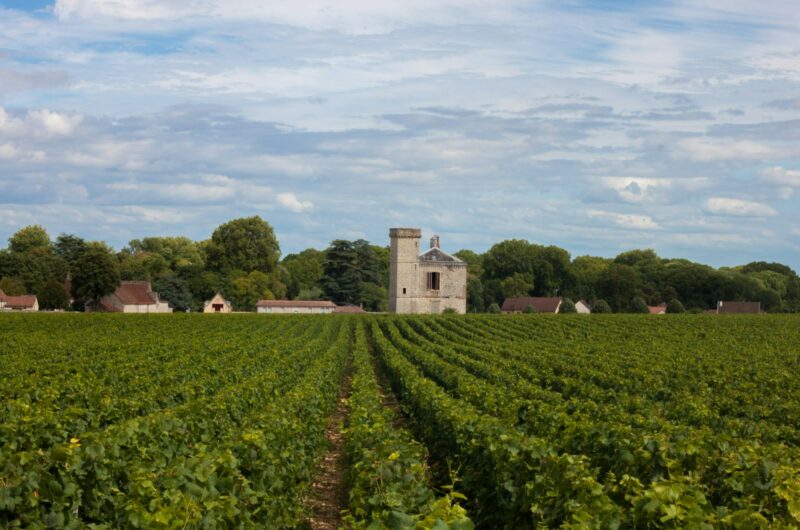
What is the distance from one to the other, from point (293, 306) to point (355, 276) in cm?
1576

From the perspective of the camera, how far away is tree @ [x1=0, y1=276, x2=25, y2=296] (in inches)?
3752

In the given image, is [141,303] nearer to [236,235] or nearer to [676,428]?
[236,235]

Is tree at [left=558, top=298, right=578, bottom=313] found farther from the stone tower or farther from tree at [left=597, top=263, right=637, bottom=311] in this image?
tree at [left=597, top=263, right=637, bottom=311]

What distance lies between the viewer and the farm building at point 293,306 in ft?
310

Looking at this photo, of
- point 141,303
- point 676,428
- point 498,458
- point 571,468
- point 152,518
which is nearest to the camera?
point 152,518

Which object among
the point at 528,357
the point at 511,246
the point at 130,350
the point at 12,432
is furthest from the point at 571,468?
the point at 511,246

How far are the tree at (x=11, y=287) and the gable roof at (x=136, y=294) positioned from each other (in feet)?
45.5

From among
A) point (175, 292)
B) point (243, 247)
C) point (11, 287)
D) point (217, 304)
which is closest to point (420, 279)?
point (217, 304)

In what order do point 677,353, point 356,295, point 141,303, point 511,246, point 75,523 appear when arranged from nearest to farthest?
1. point 75,523
2. point 677,353
3. point 141,303
4. point 356,295
5. point 511,246

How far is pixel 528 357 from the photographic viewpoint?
3025 cm

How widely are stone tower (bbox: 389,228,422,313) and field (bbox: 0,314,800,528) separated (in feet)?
182

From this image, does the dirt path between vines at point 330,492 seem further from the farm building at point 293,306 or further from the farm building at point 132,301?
the farm building at point 293,306

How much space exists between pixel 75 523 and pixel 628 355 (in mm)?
25522

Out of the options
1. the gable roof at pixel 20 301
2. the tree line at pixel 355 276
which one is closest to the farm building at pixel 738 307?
the tree line at pixel 355 276
